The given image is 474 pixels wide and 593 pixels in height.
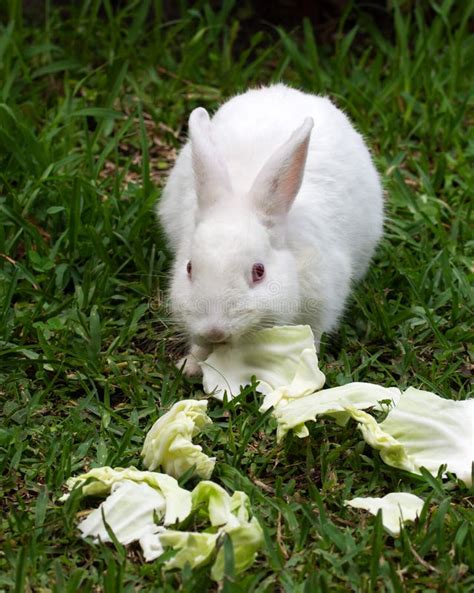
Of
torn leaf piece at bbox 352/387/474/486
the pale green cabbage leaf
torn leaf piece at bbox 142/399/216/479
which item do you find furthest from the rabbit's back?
the pale green cabbage leaf

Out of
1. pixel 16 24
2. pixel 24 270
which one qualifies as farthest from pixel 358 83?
pixel 24 270

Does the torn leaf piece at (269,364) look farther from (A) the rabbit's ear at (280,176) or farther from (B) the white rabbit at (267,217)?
(A) the rabbit's ear at (280,176)

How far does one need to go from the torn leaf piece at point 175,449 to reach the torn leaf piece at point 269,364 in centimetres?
46

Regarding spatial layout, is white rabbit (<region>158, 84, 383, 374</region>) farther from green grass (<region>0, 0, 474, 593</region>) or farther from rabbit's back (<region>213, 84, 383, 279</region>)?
green grass (<region>0, 0, 474, 593</region>)

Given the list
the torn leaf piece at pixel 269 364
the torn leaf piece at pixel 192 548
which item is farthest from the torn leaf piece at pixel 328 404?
the torn leaf piece at pixel 192 548

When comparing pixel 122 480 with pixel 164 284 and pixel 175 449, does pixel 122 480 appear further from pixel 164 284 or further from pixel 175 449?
pixel 164 284

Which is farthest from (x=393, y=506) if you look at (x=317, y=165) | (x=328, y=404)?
(x=317, y=165)

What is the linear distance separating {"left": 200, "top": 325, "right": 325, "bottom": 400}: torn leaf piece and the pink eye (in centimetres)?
23

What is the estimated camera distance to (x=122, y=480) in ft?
13.1

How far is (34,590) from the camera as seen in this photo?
3.57 meters

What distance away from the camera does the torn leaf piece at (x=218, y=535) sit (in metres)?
3.61

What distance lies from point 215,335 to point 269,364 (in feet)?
1.42

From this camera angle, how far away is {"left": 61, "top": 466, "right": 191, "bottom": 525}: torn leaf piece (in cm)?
392

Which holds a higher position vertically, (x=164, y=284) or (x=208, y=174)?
(x=208, y=174)
